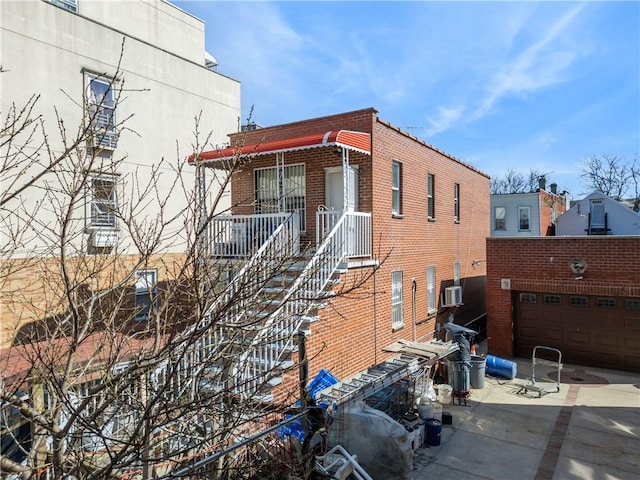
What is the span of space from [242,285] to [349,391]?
528cm

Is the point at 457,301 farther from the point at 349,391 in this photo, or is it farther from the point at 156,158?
the point at 156,158

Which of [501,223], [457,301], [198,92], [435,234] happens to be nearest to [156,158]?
[198,92]

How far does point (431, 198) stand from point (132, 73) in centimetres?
1269

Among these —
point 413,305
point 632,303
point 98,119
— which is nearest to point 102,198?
point 98,119

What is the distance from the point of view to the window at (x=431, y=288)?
13.9 m

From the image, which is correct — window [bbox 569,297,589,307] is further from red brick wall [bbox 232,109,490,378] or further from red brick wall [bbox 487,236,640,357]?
red brick wall [bbox 232,109,490,378]

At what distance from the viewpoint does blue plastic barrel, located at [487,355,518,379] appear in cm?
1167

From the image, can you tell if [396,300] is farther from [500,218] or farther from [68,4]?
[500,218]

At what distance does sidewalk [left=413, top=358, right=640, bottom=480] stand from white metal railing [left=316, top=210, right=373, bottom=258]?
426 cm

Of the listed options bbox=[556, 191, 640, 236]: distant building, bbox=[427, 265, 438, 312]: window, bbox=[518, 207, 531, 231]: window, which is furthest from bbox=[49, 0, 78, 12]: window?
bbox=[556, 191, 640, 236]: distant building

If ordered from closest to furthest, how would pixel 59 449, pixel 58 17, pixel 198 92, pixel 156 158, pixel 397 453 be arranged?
pixel 59 449, pixel 397 453, pixel 58 17, pixel 156 158, pixel 198 92

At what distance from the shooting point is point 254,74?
31.0 ft

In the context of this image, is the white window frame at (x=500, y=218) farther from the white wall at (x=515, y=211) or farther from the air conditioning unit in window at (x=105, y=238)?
the air conditioning unit in window at (x=105, y=238)

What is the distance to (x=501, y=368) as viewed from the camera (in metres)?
11.8
